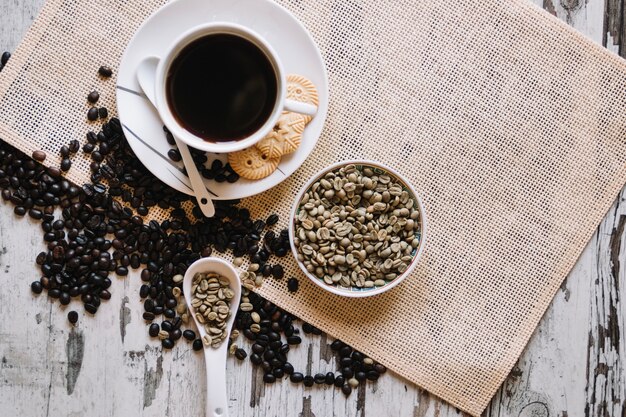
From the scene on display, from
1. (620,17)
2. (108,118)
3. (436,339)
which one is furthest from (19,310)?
(620,17)

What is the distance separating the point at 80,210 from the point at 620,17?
125 cm

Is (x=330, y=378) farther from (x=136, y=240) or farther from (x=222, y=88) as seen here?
(x=222, y=88)

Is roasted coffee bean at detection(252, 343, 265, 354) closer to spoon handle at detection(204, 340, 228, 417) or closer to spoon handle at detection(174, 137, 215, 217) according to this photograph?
spoon handle at detection(204, 340, 228, 417)

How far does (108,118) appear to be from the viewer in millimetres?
1403

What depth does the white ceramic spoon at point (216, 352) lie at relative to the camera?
1393 mm

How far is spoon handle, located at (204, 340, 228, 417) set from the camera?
1399 millimetres

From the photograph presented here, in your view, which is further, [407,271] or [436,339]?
[436,339]

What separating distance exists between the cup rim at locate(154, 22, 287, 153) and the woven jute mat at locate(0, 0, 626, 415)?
0.24 metres

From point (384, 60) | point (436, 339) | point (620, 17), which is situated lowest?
point (436, 339)

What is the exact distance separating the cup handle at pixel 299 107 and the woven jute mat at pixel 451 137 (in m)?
0.21

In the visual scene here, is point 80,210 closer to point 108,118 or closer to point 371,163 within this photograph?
point 108,118

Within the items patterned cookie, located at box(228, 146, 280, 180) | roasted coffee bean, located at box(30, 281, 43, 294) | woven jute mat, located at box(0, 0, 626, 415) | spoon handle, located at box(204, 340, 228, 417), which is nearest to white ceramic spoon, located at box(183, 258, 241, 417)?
spoon handle, located at box(204, 340, 228, 417)

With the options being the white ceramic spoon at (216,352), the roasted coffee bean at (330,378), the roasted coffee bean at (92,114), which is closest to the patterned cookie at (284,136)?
the white ceramic spoon at (216,352)

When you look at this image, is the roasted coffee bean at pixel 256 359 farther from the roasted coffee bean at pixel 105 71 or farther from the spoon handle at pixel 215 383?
the roasted coffee bean at pixel 105 71
